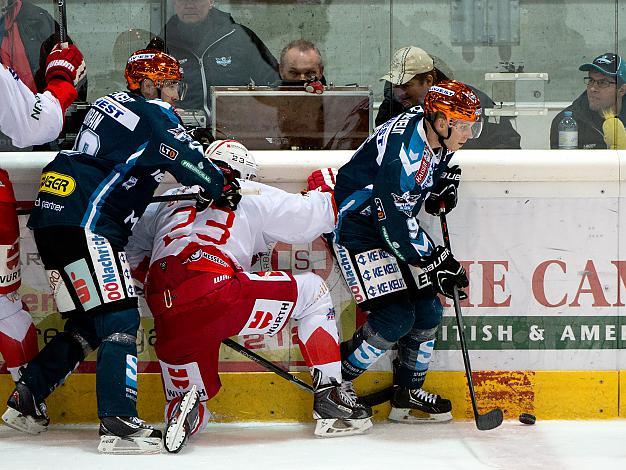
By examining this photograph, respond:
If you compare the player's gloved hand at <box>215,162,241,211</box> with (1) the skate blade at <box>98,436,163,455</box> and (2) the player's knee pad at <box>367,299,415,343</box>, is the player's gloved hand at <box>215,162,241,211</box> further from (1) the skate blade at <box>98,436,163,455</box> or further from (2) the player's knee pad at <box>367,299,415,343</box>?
(1) the skate blade at <box>98,436,163,455</box>

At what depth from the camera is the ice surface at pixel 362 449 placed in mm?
3916

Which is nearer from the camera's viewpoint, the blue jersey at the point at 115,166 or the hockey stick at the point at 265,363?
the blue jersey at the point at 115,166

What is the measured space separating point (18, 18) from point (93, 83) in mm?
391

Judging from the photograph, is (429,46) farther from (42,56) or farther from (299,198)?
(42,56)

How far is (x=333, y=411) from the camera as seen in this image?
14.1 ft

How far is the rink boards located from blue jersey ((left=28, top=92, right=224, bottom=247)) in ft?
1.66

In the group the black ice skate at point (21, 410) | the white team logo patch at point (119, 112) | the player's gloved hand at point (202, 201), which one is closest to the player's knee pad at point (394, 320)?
the player's gloved hand at point (202, 201)

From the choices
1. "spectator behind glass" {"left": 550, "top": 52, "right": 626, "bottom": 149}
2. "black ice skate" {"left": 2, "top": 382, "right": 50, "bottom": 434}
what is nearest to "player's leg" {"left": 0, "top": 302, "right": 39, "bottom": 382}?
"black ice skate" {"left": 2, "top": 382, "right": 50, "bottom": 434}

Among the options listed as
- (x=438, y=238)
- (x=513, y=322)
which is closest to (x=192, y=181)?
(x=438, y=238)

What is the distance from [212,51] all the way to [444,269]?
1246mm

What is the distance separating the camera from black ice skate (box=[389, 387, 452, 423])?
4.51 m

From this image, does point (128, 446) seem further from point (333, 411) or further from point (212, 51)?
point (212, 51)

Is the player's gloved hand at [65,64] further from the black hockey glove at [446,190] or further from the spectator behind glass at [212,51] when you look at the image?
the black hockey glove at [446,190]

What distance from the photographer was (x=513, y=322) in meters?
4.60
